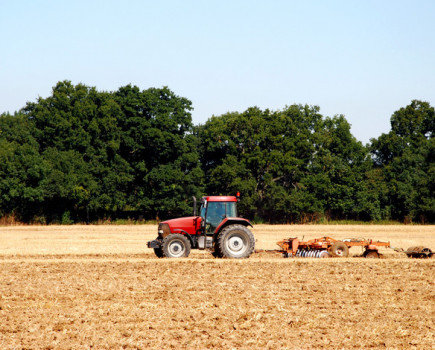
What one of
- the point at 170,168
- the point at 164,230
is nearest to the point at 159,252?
the point at 164,230

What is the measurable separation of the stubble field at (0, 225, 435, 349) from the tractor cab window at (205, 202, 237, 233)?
4.85ft

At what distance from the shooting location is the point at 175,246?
22297mm

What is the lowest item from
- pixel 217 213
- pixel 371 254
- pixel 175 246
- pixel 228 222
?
pixel 371 254

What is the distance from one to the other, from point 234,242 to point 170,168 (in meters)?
38.8

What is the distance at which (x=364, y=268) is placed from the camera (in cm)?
1966

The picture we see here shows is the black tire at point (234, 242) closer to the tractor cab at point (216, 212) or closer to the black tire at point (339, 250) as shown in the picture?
the tractor cab at point (216, 212)

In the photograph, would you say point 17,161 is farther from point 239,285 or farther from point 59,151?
point 239,285

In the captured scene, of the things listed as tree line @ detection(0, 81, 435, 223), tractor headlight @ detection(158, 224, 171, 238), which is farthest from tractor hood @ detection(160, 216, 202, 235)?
tree line @ detection(0, 81, 435, 223)

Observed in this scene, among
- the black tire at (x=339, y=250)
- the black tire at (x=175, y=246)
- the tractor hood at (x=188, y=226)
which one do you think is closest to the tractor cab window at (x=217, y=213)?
the tractor hood at (x=188, y=226)

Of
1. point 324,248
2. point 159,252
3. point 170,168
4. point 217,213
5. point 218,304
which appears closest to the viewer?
point 218,304

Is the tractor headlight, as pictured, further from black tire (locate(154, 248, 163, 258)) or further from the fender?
the fender

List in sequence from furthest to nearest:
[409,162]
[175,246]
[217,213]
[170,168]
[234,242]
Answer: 1. [409,162]
2. [170,168]
3. [175,246]
4. [217,213]
5. [234,242]

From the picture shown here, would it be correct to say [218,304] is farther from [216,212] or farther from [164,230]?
[164,230]

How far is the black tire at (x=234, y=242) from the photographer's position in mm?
21516
